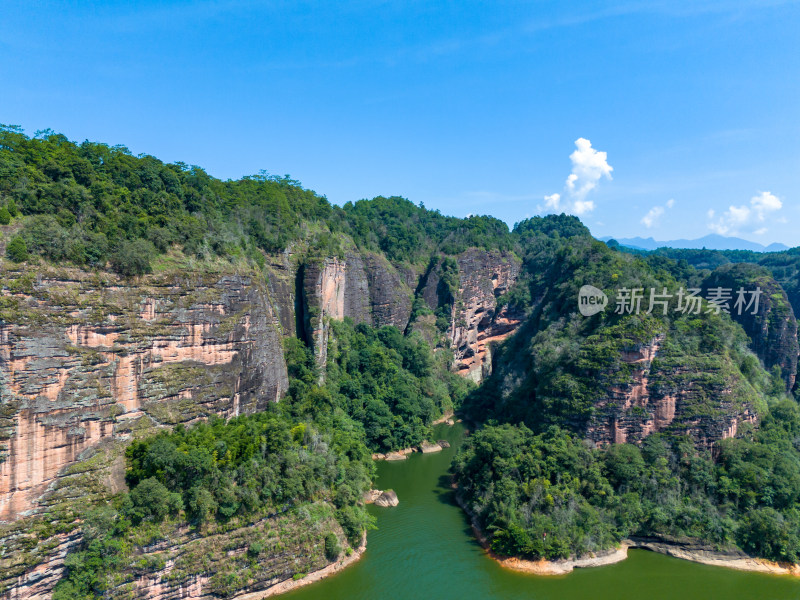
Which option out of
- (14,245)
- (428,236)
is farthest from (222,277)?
(428,236)

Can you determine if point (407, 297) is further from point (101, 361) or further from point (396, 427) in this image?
point (101, 361)

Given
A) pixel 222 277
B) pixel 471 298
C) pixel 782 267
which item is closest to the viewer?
pixel 222 277

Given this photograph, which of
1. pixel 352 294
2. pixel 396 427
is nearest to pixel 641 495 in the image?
pixel 396 427

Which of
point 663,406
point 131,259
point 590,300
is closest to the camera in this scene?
point 131,259

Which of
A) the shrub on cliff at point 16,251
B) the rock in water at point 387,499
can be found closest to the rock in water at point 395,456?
the rock in water at point 387,499

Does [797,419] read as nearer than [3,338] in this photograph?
No

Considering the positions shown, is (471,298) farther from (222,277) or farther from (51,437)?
(51,437)
